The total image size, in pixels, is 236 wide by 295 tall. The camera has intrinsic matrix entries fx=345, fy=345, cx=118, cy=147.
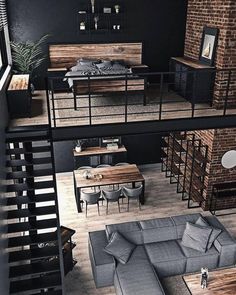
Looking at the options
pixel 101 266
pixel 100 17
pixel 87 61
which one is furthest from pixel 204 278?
pixel 100 17

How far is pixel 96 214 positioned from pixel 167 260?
2.66 metres

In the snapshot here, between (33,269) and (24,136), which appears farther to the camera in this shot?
(24,136)

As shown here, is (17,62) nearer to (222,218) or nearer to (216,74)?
(216,74)

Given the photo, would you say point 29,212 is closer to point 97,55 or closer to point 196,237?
point 196,237

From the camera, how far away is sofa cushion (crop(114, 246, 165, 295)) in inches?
239

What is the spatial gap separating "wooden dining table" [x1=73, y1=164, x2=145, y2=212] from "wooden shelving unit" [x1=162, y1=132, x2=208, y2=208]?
49.5 inches

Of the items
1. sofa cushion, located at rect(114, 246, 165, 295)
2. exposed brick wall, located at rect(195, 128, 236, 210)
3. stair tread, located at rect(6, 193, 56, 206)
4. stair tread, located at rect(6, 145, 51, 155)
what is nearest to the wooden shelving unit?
exposed brick wall, located at rect(195, 128, 236, 210)

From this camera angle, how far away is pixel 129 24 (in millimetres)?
9570

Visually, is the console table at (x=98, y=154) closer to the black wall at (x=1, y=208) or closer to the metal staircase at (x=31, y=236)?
the metal staircase at (x=31, y=236)

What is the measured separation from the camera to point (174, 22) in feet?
32.0

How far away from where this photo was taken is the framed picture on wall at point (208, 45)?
771cm

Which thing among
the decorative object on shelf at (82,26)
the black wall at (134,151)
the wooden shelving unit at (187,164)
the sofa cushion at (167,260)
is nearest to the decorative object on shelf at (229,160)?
the wooden shelving unit at (187,164)

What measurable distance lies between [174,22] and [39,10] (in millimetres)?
3724

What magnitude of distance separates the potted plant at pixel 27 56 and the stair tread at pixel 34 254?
426 cm
